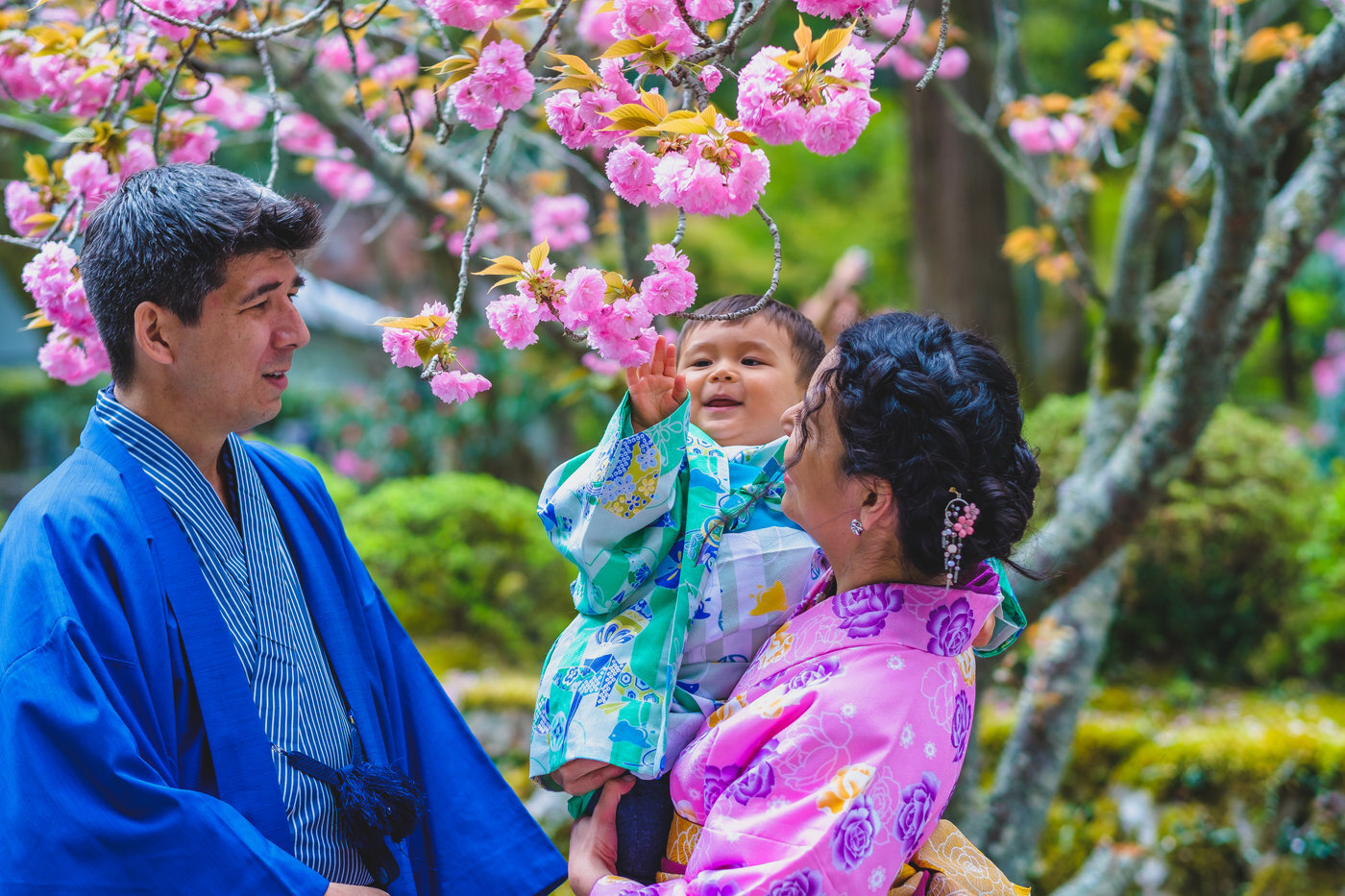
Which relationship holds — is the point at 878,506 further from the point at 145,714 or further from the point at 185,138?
the point at 185,138

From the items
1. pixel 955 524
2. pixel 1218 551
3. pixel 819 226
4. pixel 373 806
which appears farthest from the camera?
pixel 819 226

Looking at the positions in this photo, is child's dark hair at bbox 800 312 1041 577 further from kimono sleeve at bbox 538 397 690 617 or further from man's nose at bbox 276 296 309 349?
man's nose at bbox 276 296 309 349

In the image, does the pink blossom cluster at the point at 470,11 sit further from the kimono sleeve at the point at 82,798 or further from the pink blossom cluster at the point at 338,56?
the pink blossom cluster at the point at 338,56

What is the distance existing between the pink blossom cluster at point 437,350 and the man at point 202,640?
0.75 feet

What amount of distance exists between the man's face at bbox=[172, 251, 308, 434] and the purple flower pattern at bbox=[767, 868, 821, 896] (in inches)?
40.7

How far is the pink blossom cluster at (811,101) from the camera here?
1512 millimetres

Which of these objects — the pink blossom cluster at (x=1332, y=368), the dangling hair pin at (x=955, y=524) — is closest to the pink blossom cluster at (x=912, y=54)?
the dangling hair pin at (x=955, y=524)

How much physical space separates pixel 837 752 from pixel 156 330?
1.16m

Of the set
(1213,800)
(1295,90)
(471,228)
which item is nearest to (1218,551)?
(1213,800)

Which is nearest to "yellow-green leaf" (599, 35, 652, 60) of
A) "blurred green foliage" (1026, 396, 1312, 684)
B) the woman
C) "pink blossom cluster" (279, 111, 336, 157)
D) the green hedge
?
the woman

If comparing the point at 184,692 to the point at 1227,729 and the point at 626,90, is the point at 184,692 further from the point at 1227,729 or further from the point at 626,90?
the point at 1227,729

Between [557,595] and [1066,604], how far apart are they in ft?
9.75

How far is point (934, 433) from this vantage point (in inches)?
57.3

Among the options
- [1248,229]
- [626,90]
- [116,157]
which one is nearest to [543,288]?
[626,90]
